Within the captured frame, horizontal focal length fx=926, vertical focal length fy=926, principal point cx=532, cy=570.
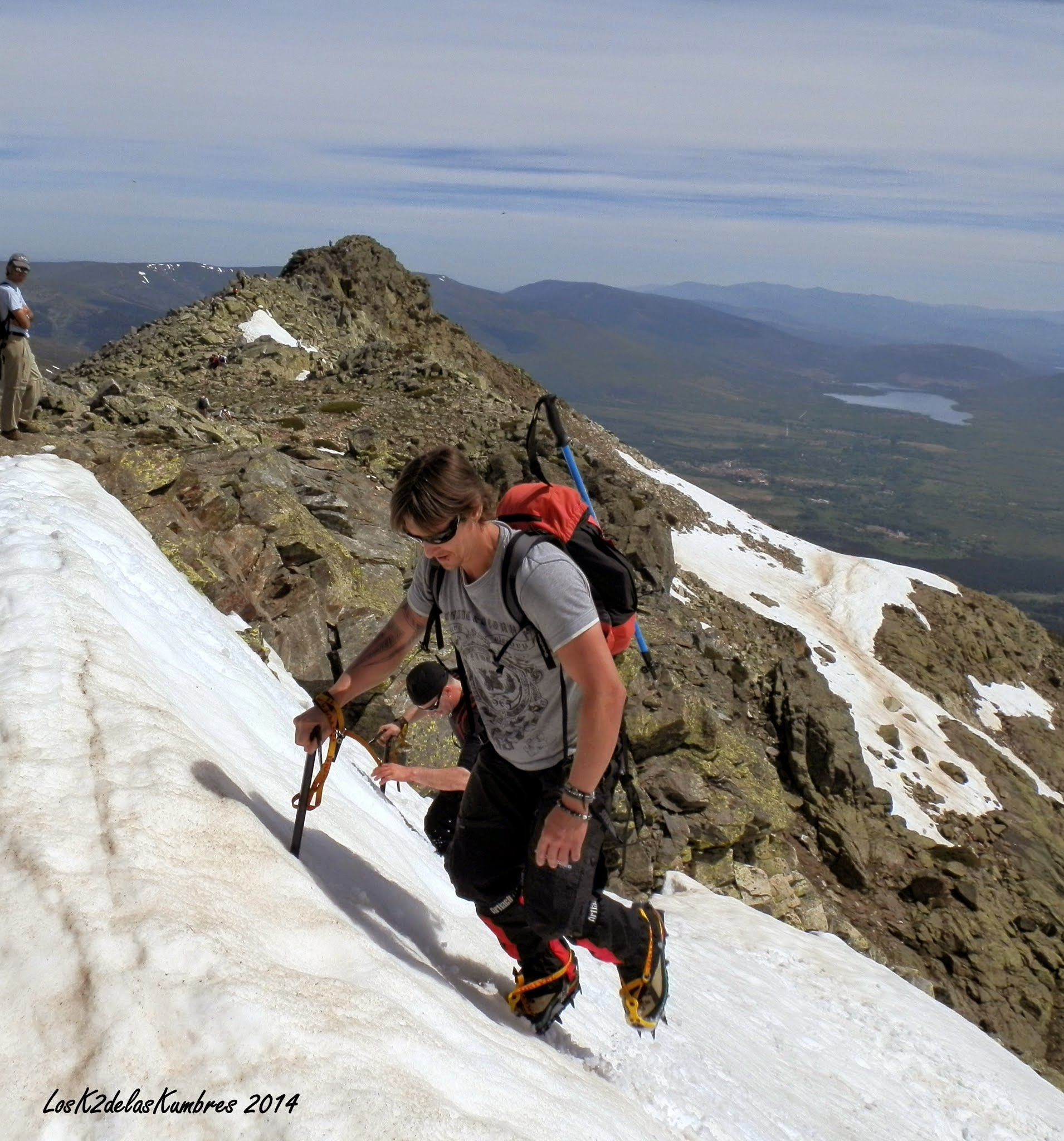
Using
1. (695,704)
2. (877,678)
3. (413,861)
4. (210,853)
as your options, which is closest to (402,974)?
(210,853)

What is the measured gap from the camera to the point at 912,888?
838 inches

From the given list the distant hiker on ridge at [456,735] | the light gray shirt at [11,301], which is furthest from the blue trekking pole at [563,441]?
the light gray shirt at [11,301]

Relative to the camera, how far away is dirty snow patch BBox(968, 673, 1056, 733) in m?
38.8

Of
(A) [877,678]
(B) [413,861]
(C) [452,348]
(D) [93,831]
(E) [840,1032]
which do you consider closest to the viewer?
(D) [93,831]

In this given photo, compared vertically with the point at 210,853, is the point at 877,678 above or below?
below

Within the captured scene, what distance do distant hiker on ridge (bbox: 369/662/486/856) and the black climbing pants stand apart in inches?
22.8

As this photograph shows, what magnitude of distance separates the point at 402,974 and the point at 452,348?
55493 millimetres

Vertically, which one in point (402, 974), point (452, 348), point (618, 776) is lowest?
point (452, 348)

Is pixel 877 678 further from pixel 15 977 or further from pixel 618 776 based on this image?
pixel 15 977

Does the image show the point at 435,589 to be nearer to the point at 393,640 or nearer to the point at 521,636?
the point at 393,640

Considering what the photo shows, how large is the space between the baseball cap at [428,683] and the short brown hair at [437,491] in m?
2.74

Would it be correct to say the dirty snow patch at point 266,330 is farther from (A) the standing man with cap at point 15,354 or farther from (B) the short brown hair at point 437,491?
(B) the short brown hair at point 437,491

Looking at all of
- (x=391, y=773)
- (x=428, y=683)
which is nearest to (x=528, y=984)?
(x=428, y=683)

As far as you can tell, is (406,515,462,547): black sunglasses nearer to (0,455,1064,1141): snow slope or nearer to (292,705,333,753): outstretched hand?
(292,705,333,753): outstretched hand
